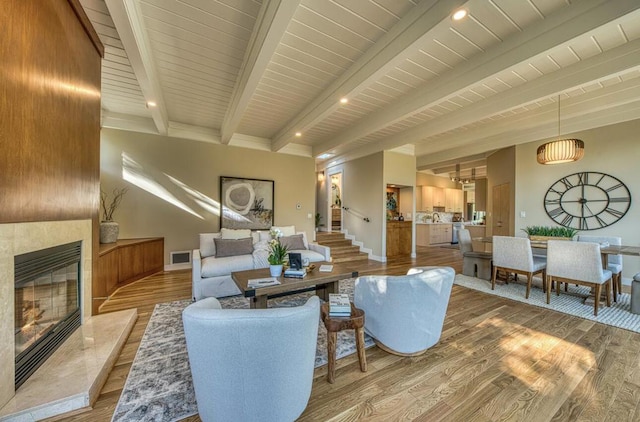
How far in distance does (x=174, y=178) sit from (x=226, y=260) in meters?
2.53

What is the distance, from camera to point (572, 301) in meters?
3.36

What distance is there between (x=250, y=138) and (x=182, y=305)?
389 cm

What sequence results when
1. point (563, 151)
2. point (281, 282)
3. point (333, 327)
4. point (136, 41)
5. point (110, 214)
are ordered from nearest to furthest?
1. point (333, 327)
2. point (136, 41)
3. point (281, 282)
4. point (563, 151)
5. point (110, 214)

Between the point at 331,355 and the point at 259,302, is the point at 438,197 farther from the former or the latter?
the point at 331,355

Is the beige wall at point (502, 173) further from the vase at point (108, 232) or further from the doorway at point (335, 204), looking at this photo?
the vase at point (108, 232)

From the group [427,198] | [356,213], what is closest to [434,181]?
[427,198]

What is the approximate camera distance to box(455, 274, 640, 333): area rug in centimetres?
278

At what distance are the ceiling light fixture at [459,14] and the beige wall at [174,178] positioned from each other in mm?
4691

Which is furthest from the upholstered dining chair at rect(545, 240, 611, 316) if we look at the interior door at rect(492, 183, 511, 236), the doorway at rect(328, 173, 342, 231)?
the doorway at rect(328, 173, 342, 231)

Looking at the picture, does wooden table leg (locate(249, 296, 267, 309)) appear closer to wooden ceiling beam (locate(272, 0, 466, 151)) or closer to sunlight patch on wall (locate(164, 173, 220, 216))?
wooden ceiling beam (locate(272, 0, 466, 151))

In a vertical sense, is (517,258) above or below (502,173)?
below

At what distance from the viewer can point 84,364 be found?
68.7 inches

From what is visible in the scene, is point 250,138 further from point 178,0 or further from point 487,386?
point 487,386

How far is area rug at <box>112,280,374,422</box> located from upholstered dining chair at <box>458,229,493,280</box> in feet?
10.8
